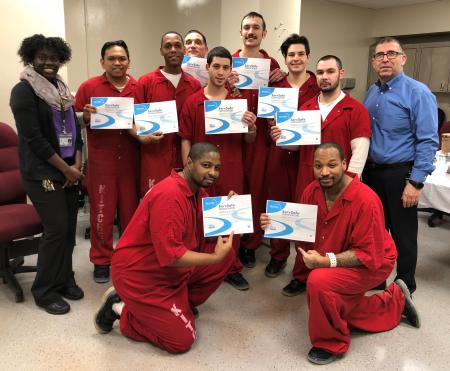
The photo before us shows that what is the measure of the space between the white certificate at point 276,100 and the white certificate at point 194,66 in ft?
1.92

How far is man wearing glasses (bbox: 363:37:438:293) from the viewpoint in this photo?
2.35 meters

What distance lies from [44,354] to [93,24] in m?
3.95

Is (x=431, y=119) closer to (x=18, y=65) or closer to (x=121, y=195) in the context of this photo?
(x=121, y=195)

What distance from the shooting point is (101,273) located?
2896 mm

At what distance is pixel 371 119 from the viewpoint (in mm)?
2531

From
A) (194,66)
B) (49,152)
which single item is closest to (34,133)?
(49,152)

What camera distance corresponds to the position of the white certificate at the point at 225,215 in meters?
2.08

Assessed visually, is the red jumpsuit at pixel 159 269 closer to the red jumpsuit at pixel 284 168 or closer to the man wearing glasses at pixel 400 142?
the red jumpsuit at pixel 284 168

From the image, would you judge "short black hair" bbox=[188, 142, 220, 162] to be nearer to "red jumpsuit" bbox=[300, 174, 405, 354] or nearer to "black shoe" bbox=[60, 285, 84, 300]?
"red jumpsuit" bbox=[300, 174, 405, 354]

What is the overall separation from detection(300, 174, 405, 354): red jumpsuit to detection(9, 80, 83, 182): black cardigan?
4.91ft

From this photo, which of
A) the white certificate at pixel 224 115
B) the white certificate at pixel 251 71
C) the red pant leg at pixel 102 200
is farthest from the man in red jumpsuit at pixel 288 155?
the red pant leg at pixel 102 200

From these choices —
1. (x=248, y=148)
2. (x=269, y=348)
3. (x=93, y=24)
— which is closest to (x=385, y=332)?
(x=269, y=348)

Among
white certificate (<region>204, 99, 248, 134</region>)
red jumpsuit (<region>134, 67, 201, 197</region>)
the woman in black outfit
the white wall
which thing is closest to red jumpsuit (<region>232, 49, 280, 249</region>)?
white certificate (<region>204, 99, 248, 134</region>)

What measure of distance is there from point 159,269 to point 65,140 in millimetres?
980
